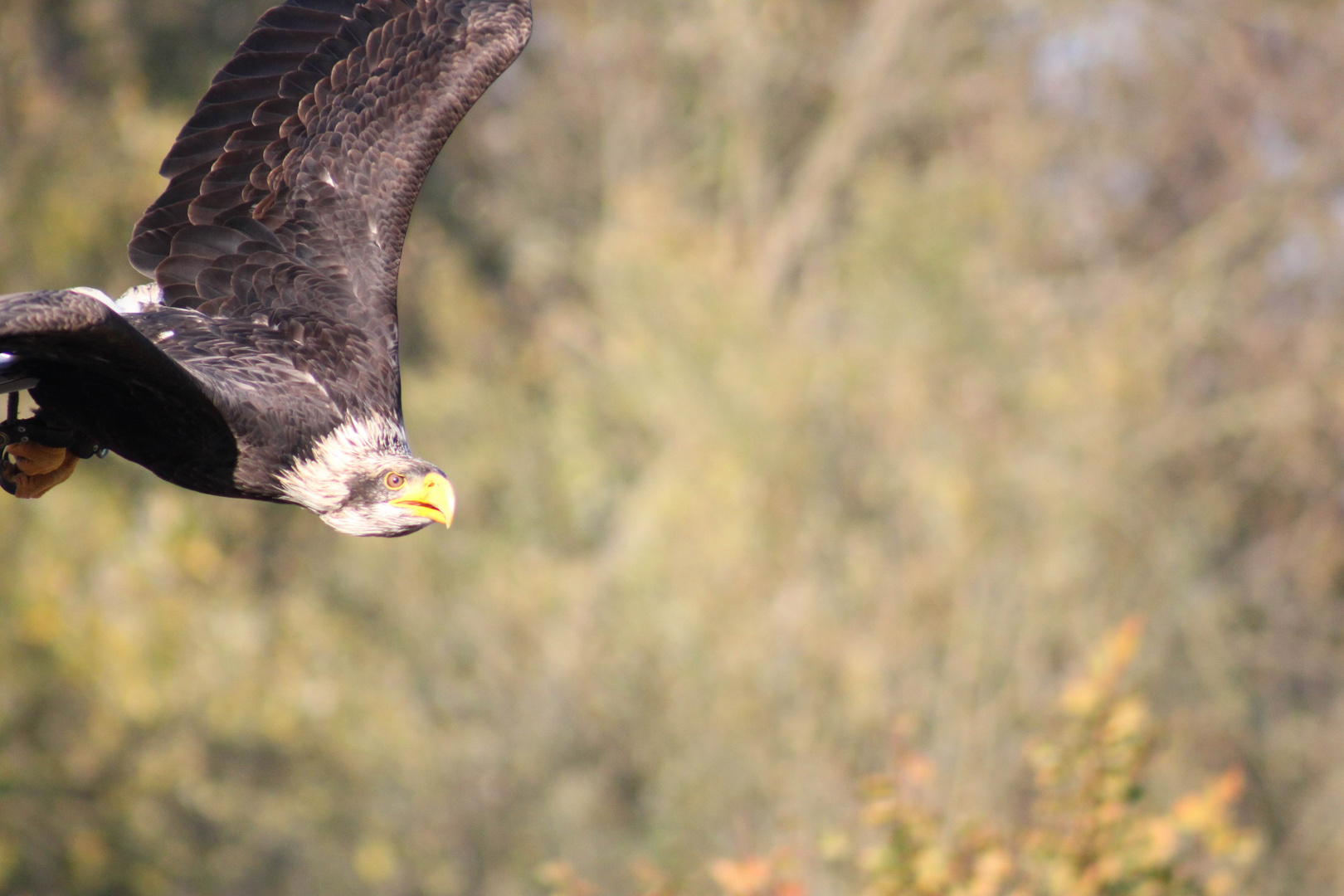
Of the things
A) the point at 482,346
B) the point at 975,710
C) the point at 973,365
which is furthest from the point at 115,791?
the point at 973,365

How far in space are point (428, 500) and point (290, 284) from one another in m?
1.31

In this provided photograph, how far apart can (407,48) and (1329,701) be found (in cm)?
1469

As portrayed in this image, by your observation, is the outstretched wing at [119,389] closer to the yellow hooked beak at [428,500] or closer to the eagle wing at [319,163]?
the yellow hooked beak at [428,500]

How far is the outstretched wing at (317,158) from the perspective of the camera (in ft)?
20.0

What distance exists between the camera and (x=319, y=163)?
629 cm

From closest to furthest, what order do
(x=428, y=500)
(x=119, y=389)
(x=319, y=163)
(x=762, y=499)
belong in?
(x=119, y=389)
(x=428, y=500)
(x=319, y=163)
(x=762, y=499)

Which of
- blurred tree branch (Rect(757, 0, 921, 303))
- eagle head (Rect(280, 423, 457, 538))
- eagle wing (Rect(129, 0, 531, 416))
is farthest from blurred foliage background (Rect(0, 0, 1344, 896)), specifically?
eagle head (Rect(280, 423, 457, 538))

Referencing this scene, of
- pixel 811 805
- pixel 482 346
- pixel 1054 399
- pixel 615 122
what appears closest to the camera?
pixel 811 805

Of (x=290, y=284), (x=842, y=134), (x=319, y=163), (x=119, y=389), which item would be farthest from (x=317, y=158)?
(x=842, y=134)

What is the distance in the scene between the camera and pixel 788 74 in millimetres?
19969

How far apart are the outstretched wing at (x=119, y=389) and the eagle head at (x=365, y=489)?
25cm

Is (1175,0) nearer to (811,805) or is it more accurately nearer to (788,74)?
(788,74)

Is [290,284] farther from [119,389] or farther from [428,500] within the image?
[428,500]

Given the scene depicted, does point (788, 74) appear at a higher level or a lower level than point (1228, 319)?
higher
